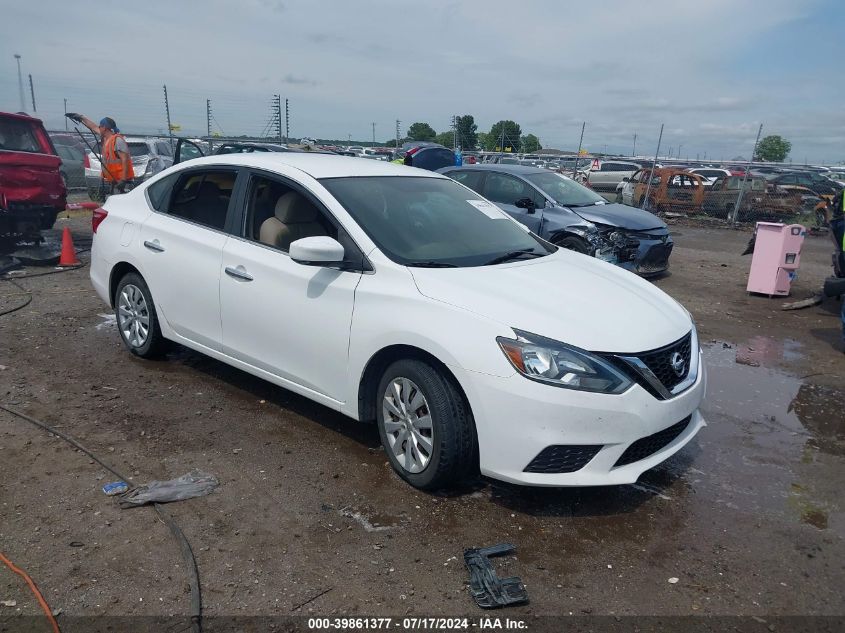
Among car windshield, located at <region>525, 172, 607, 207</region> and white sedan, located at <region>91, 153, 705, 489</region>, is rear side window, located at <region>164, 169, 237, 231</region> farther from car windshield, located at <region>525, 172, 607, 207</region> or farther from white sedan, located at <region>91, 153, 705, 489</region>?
car windshield, located at <region>525, 172, 607, 207</region>

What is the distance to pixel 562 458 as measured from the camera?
128 inches

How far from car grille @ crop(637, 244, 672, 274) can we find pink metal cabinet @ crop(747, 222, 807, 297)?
124 cm

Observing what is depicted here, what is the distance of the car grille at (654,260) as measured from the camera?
9742 mm

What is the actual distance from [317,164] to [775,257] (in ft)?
23.6

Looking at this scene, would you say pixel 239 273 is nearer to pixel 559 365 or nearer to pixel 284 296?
pixel 284 296

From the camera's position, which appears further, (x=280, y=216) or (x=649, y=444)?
(x=280, y=216)

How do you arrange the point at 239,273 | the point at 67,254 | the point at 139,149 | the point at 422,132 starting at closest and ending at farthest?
1. the point at 239,273
2. the point at 67,254
3. the point at 139,149
4. the point at 422,132

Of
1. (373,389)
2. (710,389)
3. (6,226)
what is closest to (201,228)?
(373,389)

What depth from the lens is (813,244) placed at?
15.9m

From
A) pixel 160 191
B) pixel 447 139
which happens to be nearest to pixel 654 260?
pixel 160 191

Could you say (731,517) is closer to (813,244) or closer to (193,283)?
(193,283)

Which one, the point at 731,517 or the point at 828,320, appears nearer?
the point at 731,517

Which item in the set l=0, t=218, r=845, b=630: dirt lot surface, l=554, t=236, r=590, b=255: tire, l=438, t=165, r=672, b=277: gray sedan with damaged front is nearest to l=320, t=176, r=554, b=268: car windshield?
l=0, t=218, r=845, b=630: dirt lot surface

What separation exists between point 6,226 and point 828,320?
11.2m
